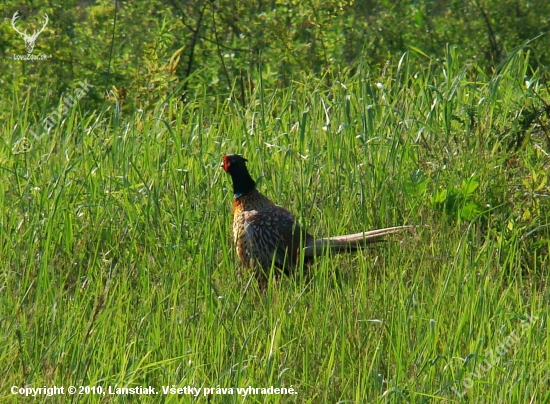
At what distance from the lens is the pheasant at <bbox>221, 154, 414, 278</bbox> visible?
4.57m

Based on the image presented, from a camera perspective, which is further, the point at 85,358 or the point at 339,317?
the point at 339,317

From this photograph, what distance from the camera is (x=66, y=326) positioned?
3.53 metres

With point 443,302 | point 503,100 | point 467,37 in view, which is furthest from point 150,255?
point 467,37

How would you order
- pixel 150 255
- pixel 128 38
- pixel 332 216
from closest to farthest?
1. pixel 150 255
2. pixel 332 216
3. pixel 128 38

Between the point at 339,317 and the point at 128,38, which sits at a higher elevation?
the point at 128,38

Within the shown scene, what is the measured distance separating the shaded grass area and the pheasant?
0.28 ft

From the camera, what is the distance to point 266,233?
4.73 meters

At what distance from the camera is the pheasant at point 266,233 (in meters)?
4.57

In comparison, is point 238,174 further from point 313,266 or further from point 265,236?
point 313,266

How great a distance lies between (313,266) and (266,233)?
0.49 m

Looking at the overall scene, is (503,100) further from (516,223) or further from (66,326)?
(66,326)

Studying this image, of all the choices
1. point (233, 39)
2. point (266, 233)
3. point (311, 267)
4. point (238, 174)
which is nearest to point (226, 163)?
point (238, 174)

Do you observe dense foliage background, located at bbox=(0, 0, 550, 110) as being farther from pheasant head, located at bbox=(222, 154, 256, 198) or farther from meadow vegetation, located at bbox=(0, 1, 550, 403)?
pheasant head, located at bbox=(222, 154, 256, 198)

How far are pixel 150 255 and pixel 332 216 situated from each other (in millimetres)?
984
